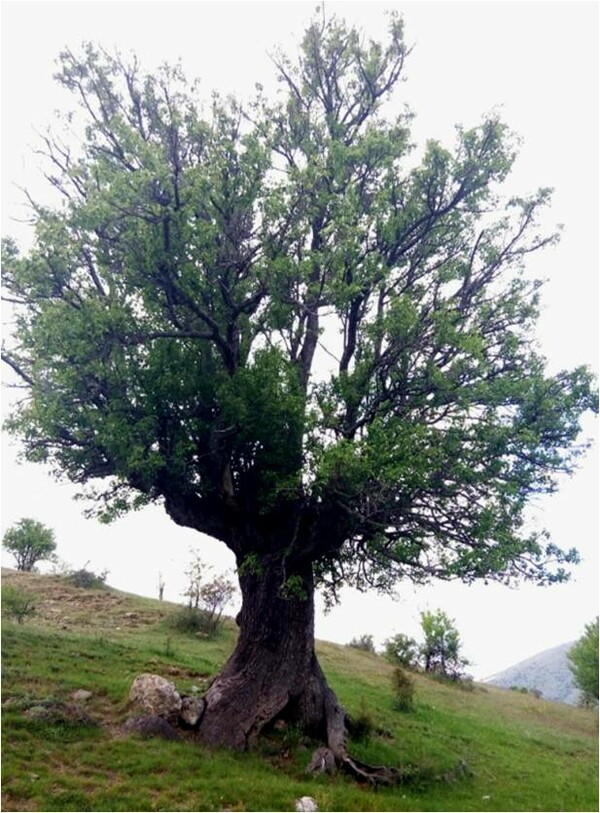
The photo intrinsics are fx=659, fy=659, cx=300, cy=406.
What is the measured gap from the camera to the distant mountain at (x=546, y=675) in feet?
258

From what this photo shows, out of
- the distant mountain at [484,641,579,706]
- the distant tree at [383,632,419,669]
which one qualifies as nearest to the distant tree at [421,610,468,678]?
the distant tree at [383,632,419,669]

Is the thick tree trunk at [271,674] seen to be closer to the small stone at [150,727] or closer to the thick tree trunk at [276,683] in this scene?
the thick tree trunk at [276,683]

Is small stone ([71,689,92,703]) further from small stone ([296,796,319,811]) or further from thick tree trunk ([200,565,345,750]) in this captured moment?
small stone ([296,796,319,811])

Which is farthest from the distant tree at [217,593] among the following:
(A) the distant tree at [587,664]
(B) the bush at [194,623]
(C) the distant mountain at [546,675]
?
(C) the distant mountain at [546,675]

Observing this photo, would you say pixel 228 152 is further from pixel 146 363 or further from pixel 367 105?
pixel 367 105

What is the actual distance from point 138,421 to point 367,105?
1115cm

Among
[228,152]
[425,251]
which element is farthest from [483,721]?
[228,152]

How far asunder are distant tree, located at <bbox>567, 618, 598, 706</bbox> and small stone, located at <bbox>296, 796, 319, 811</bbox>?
34.5 metres

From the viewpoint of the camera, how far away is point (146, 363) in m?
15.1

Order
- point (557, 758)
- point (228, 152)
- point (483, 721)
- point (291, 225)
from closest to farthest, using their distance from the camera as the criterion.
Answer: point (228, 152) → point (291, 225) → point (557, 758) → point (483, 721)

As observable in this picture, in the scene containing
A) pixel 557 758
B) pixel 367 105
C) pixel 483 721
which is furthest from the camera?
pixel 483 721

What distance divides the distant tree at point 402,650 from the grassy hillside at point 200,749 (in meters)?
6.23

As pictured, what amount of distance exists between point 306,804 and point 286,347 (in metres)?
10.2

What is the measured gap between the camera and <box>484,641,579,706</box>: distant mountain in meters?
78.5
